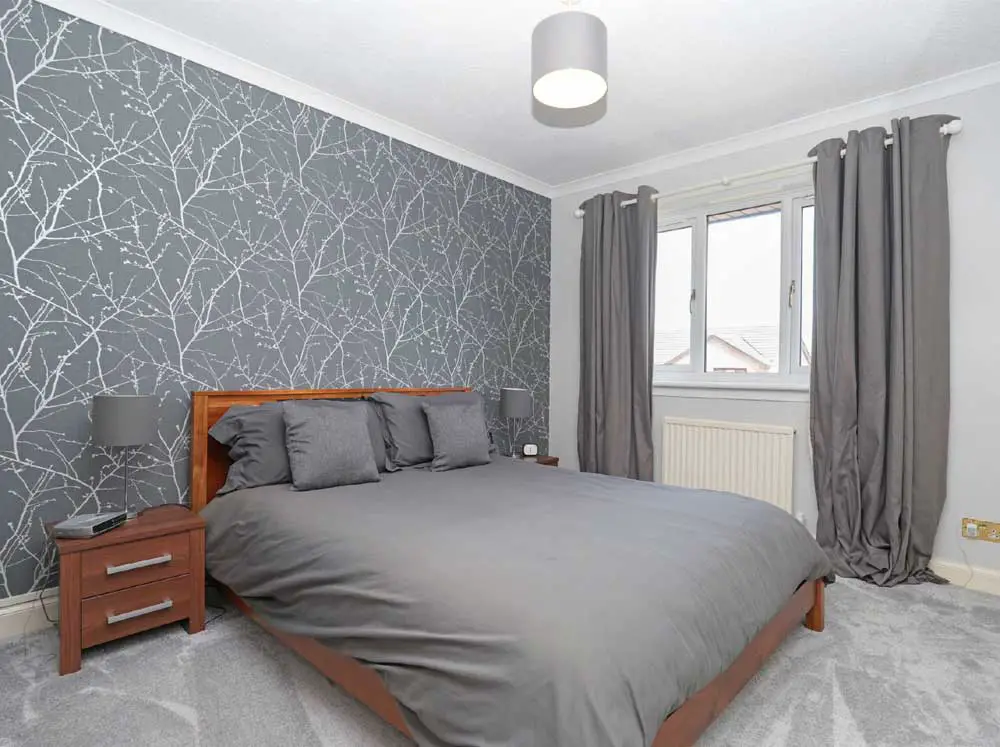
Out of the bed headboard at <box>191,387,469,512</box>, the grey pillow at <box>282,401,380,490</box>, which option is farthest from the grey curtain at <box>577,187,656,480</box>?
the bed headboard at <box>191,387,469,512</box>


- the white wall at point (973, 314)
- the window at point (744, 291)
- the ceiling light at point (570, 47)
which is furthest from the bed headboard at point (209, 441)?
the white wall at point (973, 314)

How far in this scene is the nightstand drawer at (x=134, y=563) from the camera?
1.98 metres

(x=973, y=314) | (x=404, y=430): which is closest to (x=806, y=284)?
(x=973, y=314)

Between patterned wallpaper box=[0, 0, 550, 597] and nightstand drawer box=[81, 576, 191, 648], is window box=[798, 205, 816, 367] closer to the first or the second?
patterned wallpaper box=[0, 0, 550, 597]

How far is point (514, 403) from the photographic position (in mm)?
3805

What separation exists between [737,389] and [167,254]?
10.5ft

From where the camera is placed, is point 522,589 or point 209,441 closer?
point 522,589

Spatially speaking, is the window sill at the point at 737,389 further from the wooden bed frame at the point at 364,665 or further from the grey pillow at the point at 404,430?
the grey pillow at the point at 404,430

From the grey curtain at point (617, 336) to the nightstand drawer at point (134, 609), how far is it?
2.66 metres

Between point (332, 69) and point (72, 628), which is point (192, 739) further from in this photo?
point (332, 69)

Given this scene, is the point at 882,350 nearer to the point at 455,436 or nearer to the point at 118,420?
the point at 455,436

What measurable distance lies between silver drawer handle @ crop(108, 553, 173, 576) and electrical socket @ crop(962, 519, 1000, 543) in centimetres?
362

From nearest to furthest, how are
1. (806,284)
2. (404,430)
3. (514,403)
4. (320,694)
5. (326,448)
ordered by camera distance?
(320,694), (326,448), (404,430), (806,284), (514,403)

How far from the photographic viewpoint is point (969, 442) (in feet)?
9.11
